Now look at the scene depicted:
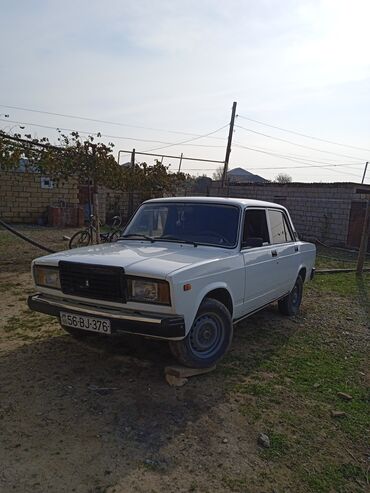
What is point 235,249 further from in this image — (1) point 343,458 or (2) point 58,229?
(2) point 58,229

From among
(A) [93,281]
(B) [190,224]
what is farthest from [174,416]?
(B) [190,224]

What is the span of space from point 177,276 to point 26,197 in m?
17.0

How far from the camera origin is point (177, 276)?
11.2ft

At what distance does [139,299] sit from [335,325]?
3.68 m

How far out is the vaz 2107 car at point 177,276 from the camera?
137 inches

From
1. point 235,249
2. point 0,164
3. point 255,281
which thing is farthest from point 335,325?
point 0,164

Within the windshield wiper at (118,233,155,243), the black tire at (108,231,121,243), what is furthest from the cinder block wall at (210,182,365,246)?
the windshield wiper at (118,233,155,243)

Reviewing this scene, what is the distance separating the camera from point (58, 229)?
17.4 metres

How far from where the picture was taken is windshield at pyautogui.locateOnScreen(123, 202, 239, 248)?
4.61 m

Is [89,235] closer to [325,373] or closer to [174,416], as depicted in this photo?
[325,373]

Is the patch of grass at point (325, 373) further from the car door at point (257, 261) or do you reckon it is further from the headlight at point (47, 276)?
the headlight at point (47, 276)

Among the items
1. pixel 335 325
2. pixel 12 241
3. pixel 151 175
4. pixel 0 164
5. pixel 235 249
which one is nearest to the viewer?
pixel 235 249

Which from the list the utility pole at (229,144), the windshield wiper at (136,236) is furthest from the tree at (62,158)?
the utility pole at (229,144)

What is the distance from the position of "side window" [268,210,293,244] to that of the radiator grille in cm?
259
